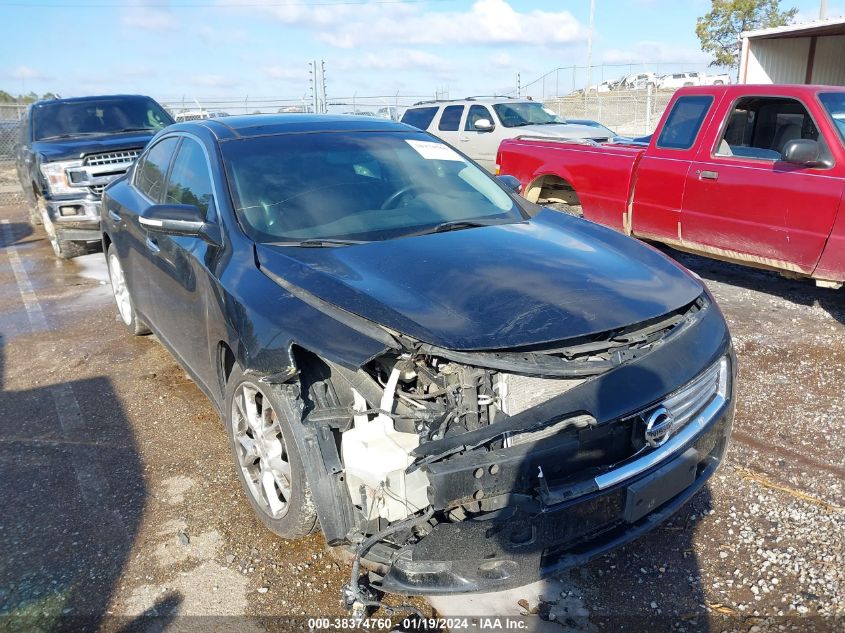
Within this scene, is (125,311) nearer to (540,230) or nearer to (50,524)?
(50,524)

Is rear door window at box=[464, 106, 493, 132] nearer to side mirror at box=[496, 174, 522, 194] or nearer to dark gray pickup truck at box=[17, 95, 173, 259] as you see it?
dark gray pickup truck at box=[17, 95, 173, 259]

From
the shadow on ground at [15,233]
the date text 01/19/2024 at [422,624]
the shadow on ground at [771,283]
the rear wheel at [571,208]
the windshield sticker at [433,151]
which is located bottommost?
the shadow on ground at [771,283]

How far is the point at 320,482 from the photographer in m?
2.54

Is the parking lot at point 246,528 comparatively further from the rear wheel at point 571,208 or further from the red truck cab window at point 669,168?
the rear wheel at point 571,208

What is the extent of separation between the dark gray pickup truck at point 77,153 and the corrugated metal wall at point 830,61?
12293 millimetres

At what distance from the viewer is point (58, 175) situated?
8336 millimetres

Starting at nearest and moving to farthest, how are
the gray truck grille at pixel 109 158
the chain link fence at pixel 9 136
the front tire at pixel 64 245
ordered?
the gray truck grille at pixel 109 158 → the front tire at pixel 64 245 → the chain link fence at pixel 9 136

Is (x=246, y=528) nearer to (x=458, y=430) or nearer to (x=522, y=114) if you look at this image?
(x=458, y=430)

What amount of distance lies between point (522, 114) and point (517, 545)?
1182 centimetres

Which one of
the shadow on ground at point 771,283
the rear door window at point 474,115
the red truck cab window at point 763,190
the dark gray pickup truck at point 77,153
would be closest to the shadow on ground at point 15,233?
the dark gray pickup truck at point 77,153

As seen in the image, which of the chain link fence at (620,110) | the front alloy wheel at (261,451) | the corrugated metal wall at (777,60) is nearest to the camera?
the front alloy wheel at (261,451)

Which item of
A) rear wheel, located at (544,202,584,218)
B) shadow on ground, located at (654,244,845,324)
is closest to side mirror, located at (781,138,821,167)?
shadow on ground, located at (654,244,845,324)

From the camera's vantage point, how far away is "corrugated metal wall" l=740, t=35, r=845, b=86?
512 inches

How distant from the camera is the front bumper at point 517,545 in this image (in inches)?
89.2
